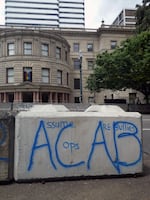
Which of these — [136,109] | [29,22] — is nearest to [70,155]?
[136,109]

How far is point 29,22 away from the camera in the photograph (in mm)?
117250

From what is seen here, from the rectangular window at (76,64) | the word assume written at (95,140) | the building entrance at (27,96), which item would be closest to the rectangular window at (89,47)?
the rectangular window at (76,64)

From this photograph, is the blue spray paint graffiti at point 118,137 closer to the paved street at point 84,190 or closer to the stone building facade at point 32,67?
the paved street at point 84,190

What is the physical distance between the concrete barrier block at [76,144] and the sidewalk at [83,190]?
215 millimetres

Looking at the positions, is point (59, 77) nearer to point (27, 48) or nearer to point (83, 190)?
point (27, 48)

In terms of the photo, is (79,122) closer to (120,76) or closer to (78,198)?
(78,198)

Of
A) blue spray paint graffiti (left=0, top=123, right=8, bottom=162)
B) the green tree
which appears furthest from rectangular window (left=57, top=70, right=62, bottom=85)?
blue spray paint graffiti (left=0, top=123, right=8, bottom=162)

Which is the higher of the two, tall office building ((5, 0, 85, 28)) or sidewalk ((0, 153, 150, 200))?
tall office building ((5, 0, 85, 28))

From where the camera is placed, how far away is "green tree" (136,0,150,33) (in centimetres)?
3222

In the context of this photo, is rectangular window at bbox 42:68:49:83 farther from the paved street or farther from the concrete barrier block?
the paved street

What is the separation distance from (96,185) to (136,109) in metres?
28.7

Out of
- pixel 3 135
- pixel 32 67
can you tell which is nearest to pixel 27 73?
pixel 32 67

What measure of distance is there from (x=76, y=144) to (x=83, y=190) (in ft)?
3.03

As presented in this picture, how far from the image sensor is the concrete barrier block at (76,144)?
174 inches
